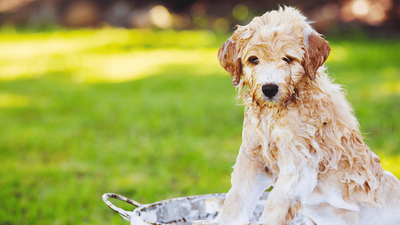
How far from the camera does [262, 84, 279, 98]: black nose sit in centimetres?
176

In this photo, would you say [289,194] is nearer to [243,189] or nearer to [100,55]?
[243,189]

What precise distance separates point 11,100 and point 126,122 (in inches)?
101

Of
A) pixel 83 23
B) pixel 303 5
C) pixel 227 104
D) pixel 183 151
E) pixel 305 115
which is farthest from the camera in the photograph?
pixel 83 23

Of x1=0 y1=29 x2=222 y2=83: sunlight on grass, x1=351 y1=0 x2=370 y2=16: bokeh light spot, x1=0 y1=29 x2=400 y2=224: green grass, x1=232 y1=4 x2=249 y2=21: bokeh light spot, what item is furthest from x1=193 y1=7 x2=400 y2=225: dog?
x1=232 y1=4 x2=249 y2=21: bokeh light spot

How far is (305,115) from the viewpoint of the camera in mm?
1890

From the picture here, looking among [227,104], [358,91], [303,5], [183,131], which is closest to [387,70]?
[358,91]

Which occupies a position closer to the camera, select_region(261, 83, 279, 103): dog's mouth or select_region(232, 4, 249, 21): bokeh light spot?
select_region(261, 83, 279, 103): dog's mouth

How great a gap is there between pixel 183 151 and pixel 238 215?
11.0 ft

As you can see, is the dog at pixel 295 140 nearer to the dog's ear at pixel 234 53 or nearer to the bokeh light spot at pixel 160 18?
the dog's ear at pixel 234 53

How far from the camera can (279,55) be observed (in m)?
1.80

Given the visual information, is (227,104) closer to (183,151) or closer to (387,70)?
(183,151)

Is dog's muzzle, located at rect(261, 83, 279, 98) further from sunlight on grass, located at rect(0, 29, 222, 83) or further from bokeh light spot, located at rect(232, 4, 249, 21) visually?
bokeh light spot, located at rect(232, 4, 249, 21)

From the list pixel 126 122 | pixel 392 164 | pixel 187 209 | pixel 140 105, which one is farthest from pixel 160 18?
pixel 187 209

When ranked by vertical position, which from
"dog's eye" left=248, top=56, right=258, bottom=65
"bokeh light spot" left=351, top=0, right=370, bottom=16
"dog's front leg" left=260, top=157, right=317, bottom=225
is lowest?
"dog's front leg" left=260, top=157, right=317, bottom=225
